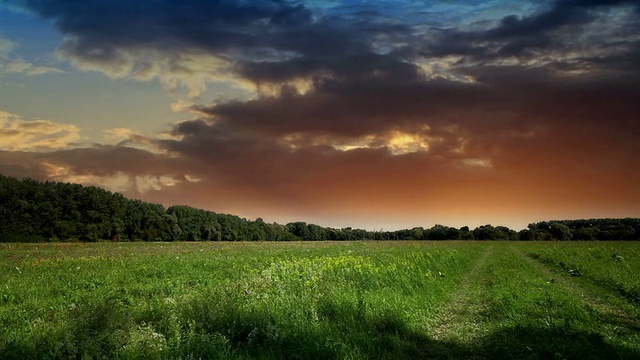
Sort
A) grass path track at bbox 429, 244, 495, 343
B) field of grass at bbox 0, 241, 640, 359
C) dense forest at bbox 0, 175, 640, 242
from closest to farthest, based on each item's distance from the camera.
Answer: field of grass at bbox 0, 241, 640, 359
grass path track at bbox 429, 244, 495, 343
dense forest at bbox 0, 175, 640, 242

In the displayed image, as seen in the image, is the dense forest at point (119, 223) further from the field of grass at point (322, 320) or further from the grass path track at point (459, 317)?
the grass path track at point (459, 317)

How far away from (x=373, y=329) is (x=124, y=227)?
11158cm

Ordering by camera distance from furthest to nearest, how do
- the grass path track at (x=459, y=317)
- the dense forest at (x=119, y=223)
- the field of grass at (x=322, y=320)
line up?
the dense forest at (x=119, y=223) → the grass path track at (x=459, y=317) → the field of grass at (x=322, y=320)

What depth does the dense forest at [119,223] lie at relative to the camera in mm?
90500

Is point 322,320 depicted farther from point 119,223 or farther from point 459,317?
point 119,223

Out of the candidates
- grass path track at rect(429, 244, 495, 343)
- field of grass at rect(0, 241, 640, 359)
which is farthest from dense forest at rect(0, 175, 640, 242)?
grass path track at rect(429, 244, 495, 343)

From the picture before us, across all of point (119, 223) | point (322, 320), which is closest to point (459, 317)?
point (322, 320)

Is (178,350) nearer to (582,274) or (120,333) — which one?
(120,333)

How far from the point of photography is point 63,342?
713 cm

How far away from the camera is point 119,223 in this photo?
105 m

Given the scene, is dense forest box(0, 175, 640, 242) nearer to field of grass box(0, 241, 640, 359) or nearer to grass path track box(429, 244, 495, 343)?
field of grass box(0, 241, 640, 359)

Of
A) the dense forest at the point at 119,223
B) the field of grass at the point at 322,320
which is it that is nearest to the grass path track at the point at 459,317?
the field of grass at the point at 322,320

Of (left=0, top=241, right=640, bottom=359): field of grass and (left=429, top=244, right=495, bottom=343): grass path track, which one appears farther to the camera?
(left=429, top=244, right=495, bottom=343): grass path track

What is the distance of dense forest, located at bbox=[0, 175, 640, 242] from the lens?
90500 millimetres
